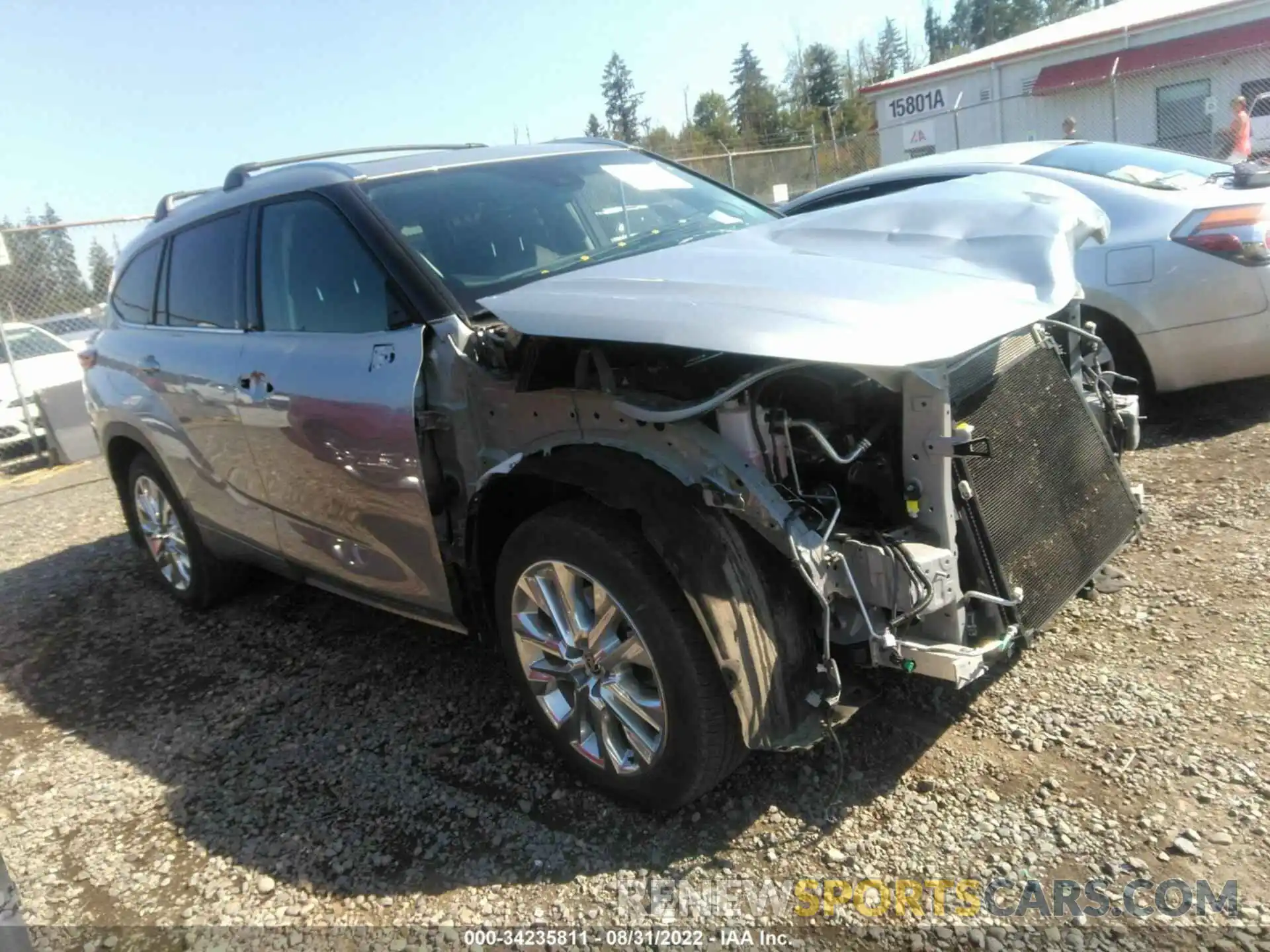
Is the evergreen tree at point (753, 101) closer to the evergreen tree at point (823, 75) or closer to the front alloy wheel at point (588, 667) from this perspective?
the evergreen tree at point (823, 75)

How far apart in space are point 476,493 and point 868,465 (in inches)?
45.4

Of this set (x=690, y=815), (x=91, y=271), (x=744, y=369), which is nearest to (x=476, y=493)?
(x=744, y=369)

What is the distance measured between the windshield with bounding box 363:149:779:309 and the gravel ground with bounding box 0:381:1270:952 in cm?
160

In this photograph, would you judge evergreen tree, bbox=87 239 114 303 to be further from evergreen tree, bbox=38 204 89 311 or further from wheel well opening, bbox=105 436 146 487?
wheel well opening, bbox=105 436 146 487

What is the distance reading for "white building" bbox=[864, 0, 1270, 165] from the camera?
21.0m

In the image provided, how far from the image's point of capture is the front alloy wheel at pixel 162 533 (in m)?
4.93

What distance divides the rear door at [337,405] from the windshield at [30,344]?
9.22m

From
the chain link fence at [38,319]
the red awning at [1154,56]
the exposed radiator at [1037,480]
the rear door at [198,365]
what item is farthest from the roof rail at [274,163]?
the red awning at [1154,56]

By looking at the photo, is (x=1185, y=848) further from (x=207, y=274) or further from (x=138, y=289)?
(x=138, y=289)

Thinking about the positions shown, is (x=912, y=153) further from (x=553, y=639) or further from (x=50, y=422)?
(x=553, y=639)

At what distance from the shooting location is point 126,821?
3.22 metres

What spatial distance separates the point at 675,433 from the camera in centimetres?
252

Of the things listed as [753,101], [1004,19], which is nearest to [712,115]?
[753,101]

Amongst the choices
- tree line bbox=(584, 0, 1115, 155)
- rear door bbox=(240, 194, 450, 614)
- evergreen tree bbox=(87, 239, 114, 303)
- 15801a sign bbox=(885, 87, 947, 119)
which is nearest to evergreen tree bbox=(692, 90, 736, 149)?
tree line bbox=(584, 0, 1115, 155)
